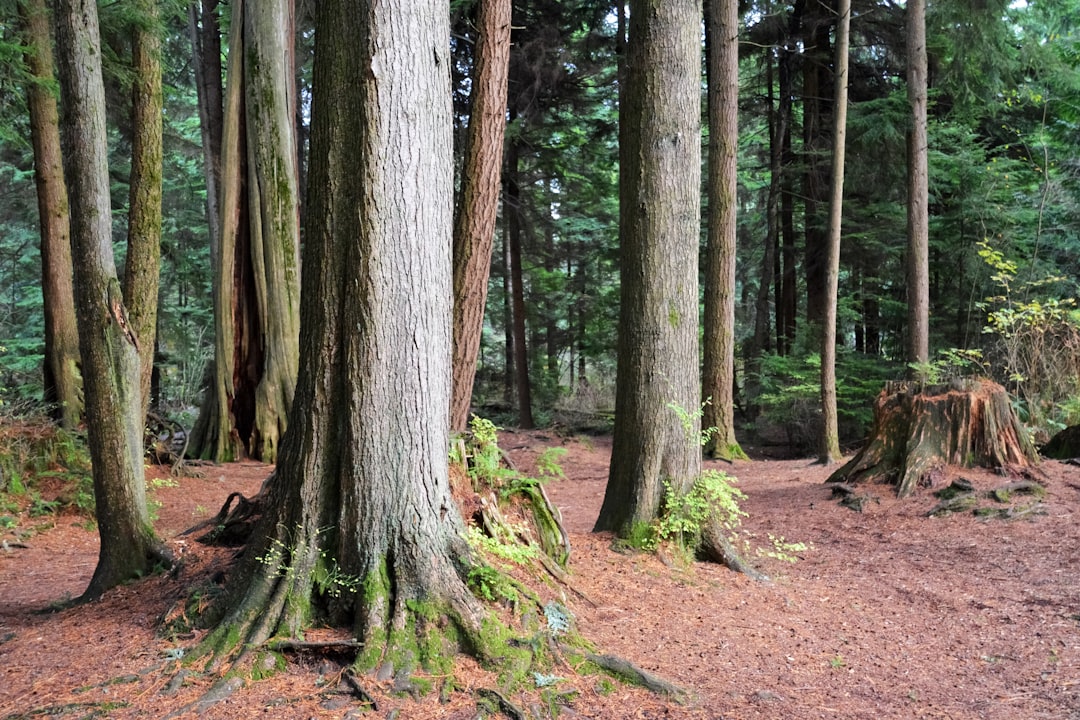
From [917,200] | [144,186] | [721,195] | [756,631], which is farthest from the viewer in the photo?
[917,200]

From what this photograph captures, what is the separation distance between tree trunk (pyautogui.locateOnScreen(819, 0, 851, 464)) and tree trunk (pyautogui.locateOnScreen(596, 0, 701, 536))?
24.4 ft

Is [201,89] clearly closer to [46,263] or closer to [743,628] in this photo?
[46,263]

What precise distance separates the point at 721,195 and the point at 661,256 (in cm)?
741

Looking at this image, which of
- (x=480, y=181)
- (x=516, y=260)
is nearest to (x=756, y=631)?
(x=480, y=181)

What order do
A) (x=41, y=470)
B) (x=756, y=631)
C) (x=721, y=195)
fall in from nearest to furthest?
(x=756, y=631) < (x=41, y=470) < (x=721, y=195)

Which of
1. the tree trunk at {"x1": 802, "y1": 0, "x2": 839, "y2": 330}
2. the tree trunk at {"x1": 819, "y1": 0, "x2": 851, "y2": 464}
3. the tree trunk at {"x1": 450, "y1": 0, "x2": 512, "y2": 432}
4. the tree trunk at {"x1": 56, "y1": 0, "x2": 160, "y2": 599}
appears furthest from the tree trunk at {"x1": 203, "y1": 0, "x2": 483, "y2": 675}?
the tree trunk at {"x1": 802, "y1": 0, "x2": 839, "y2": 330}

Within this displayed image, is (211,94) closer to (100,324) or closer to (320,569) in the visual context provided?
(100,324)

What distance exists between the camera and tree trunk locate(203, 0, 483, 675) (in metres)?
3.68

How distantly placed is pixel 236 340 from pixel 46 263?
8.72ft

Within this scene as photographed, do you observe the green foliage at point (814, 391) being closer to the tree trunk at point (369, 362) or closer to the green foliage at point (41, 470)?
the green foliage at point (41, 470)

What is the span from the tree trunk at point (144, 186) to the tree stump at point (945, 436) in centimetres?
905

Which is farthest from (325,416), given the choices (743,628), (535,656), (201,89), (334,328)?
(201,89)

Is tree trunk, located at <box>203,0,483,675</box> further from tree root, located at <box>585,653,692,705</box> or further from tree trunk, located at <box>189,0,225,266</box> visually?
tree trunk, located at <box>189,0,225,266</box>

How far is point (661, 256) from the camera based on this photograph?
19.4ft
